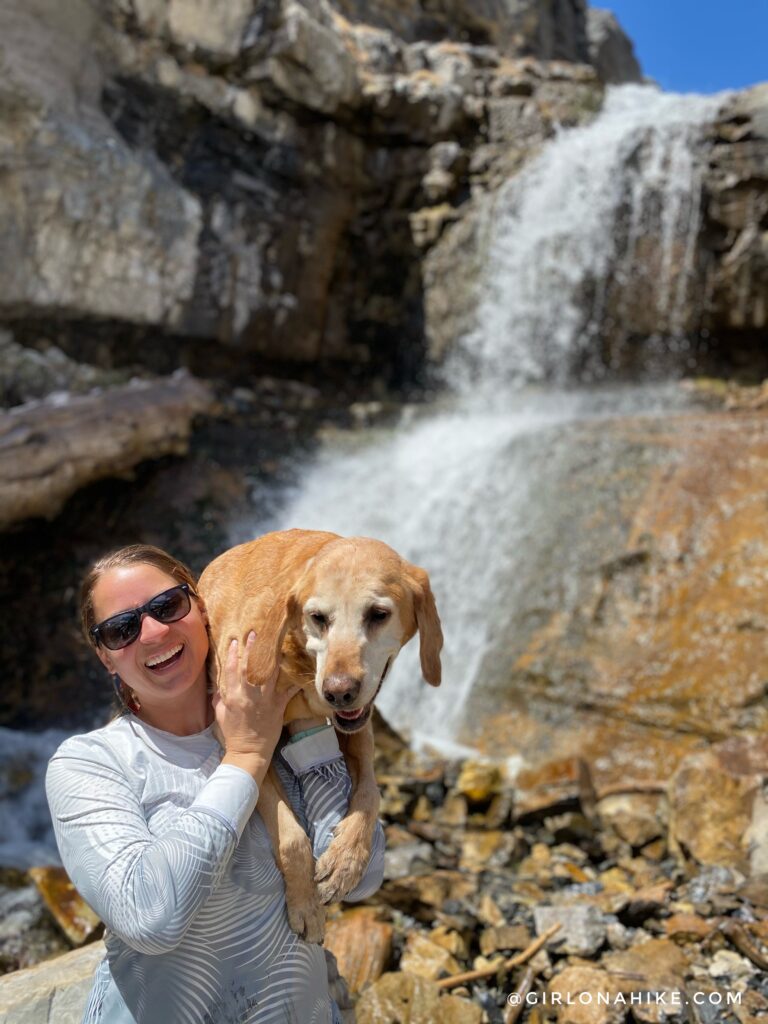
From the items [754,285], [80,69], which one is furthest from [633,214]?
[80,69]

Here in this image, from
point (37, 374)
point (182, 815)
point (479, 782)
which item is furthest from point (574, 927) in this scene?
point (37, 374)

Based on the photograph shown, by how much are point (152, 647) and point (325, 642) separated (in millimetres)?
445

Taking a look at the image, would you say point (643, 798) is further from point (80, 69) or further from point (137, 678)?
point (80, 69)

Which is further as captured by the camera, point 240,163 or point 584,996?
point 240,163

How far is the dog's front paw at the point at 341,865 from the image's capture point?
177 cm

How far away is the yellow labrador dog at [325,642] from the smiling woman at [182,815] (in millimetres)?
45

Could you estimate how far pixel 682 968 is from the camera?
10.5ft

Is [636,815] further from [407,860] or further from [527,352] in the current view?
[527,352]

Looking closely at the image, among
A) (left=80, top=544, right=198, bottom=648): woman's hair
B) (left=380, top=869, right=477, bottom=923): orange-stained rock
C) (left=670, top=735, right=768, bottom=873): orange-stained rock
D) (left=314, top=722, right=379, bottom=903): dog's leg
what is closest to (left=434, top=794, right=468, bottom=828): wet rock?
(left=380, top=869, right=477, bottom=923): orange-stained rock

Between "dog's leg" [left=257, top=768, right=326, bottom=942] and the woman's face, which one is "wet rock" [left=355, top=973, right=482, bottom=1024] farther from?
the woman's face

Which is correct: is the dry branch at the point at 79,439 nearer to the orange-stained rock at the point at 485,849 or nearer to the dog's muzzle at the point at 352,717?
the orange-stained rock at the point at 485,849

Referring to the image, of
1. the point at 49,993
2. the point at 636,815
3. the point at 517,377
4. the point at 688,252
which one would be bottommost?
the point at 636,815

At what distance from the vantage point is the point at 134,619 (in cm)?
176

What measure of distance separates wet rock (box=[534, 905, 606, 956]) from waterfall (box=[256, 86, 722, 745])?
449cm
